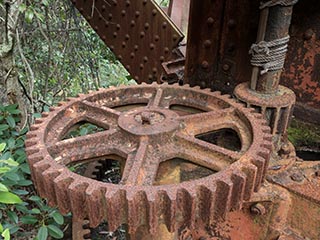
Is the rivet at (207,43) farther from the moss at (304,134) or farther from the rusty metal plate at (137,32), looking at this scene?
the moss at (304,134)

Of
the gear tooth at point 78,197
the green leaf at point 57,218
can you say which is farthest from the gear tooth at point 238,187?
the green leaf at point 57,218

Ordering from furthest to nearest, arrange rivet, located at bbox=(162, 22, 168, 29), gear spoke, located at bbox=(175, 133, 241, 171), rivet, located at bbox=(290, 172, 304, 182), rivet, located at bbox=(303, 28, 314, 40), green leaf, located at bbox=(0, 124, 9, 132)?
rivet, located at bbox=(162, 22, 168, 29) < green leaf, located at bbox=(0, 124, 9, 132) < rivet, located at bbox=(303, 28, 314, 40) < rivet, located at bbox=(290, 172, 304, 182) < gear spoke, located at bbox=(175, 133, 241, 171)

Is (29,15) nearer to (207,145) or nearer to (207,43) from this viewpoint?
(207,43)

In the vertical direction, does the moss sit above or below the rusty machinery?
below

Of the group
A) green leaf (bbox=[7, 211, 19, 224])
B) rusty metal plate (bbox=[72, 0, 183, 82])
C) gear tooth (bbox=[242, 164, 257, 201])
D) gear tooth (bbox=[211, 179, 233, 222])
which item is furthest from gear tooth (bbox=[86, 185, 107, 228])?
rusty metal plate (bbox=[72, 0, 183, 82])

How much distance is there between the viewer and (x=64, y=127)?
6.15ft

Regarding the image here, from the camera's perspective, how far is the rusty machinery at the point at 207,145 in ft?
4.49

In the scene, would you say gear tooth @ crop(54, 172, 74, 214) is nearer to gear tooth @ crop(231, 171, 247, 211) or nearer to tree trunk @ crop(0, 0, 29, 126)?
gear tooth @ crop(231, 171, 247, 211)

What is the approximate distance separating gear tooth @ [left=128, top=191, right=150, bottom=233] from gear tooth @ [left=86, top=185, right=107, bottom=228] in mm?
112

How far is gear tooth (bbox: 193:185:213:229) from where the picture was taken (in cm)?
135

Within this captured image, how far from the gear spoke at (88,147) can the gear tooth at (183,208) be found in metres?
0.39

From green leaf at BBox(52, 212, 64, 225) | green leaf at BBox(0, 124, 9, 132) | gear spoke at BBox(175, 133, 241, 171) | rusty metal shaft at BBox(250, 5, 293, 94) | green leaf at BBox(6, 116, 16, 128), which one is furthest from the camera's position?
green leaf at BBox(6, 116, 16, 128)

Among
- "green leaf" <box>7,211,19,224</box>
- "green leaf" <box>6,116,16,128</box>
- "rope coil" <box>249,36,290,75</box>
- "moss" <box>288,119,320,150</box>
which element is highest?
"rope coil" <box>249,36,290,75</box>

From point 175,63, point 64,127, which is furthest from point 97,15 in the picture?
point 64,127
